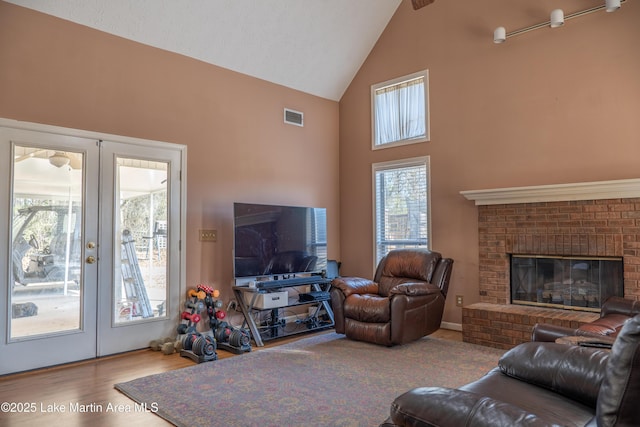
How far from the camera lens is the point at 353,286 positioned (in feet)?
15.3

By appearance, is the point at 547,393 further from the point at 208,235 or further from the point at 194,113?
the point at 194,113

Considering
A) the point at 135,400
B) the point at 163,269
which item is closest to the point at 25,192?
the point at 163,269

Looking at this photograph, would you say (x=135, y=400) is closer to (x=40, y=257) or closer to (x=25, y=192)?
(x=40, y=257)

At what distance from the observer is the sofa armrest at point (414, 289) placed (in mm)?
4184

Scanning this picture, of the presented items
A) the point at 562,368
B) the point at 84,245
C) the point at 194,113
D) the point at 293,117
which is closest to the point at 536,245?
the point at 562,368

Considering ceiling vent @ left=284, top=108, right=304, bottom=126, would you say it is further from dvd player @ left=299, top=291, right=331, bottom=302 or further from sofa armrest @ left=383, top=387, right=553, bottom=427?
sofa armrest @ left=383, top=387, right=553, bottom=427

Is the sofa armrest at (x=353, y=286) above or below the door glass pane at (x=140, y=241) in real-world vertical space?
below

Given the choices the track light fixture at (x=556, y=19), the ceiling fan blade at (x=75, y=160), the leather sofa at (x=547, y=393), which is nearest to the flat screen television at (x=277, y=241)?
the ceiling fan blade at (x=75, y=160)

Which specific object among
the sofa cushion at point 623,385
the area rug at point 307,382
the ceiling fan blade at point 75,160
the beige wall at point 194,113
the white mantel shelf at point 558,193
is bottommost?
the area rug at point 307,382

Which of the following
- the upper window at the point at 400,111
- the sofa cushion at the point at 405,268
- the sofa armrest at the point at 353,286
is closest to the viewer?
the sofa armrest at the point at 353,286

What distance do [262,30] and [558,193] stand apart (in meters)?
3.62

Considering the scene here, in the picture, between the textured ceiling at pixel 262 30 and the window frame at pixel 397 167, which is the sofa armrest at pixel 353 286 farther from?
the textured ceiling at pixel 262 30

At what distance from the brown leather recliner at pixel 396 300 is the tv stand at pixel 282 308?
0.56 metres

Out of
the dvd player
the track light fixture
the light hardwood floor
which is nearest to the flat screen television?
the dvd player
